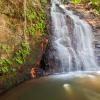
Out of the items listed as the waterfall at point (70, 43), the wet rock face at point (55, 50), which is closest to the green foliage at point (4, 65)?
the wet rock face at point (55, 50)

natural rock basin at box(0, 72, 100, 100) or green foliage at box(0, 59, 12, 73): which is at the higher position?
green foliage at box(0, 59, 12, 73)

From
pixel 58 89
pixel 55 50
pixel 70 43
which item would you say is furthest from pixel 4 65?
pixel 70 43

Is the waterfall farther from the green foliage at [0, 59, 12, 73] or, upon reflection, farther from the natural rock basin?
the green foliage at [0, 59, 12, 73]

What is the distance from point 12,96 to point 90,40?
5.58 m

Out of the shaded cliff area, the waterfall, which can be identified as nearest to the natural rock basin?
the shaded cliff area

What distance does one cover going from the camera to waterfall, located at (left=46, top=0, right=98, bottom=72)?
357 inches

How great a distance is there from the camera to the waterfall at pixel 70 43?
9.08 metres

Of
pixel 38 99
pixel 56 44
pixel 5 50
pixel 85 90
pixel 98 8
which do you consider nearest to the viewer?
pixel 38 99

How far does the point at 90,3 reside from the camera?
13742 mm

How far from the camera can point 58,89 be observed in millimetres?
6160

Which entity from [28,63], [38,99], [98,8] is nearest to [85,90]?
[38,99]

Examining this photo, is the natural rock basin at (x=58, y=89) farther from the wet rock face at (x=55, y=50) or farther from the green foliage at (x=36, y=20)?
the green foliage at (x=36, y=20)

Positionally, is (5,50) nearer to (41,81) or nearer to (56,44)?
(41,81)

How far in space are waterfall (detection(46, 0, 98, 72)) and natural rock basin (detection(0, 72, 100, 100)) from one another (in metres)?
1.62
